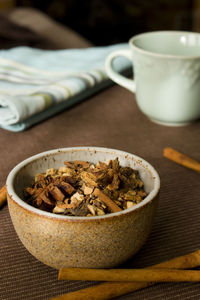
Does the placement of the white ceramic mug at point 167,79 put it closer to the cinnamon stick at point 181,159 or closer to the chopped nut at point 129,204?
the cinnamon stick at point 181,159

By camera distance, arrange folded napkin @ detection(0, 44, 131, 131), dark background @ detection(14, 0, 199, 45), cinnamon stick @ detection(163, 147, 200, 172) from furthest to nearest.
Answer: dark background @ detection(14, 0, 199, 45) < folded napkin @ detection(0, 44, 131, 131) < cinnamon stick @ detection(163, 147, 200, 172)

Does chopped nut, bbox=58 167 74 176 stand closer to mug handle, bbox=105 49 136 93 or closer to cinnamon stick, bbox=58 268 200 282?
cinnamon stick, bbox=58 268 200 282

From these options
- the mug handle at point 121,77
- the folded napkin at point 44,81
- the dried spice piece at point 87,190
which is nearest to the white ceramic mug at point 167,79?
the mug handle at point 121,77

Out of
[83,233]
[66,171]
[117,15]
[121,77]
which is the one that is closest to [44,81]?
[121,77]

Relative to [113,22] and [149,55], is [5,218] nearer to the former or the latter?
[149,55]

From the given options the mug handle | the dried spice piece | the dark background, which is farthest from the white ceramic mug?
the dark background

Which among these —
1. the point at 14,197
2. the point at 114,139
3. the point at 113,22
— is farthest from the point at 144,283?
the point at 113,22
